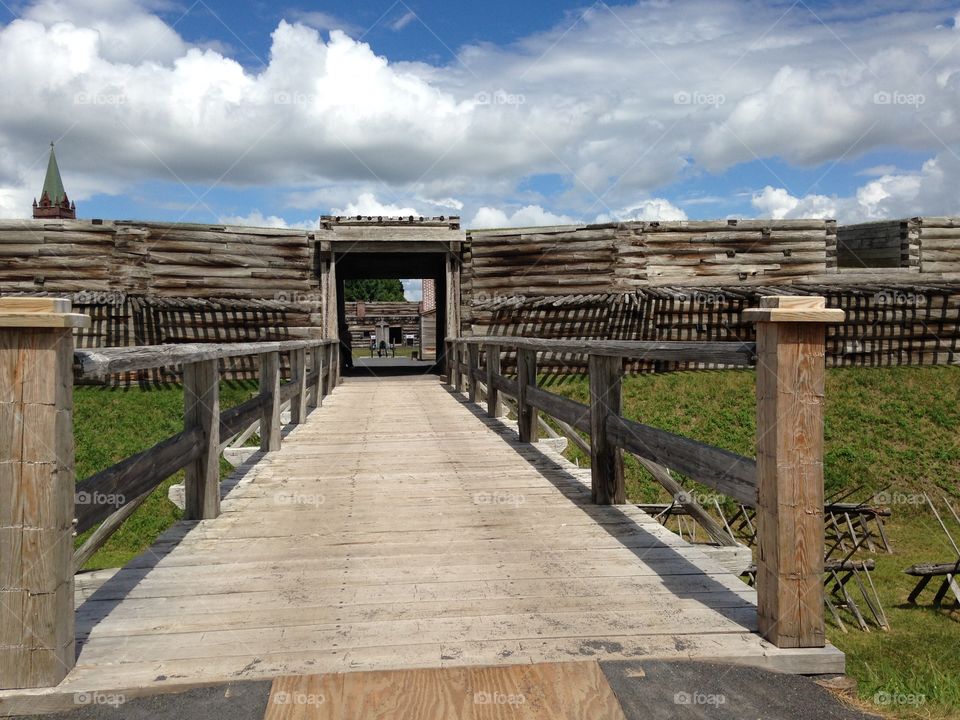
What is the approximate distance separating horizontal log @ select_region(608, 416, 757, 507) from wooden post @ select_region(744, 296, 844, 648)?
22 cm

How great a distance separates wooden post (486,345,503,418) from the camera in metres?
10.3

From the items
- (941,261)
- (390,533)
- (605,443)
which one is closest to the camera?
(390,533)

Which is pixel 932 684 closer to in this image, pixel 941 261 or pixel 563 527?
pixel 563 527

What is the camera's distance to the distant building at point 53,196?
82.7m

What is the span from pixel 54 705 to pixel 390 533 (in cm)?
235

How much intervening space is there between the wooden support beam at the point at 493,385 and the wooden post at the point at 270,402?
3.39 meters

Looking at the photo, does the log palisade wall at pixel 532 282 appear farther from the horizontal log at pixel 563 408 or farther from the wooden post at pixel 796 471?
the wooden post at pixel 796 471

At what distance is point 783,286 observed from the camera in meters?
20.6

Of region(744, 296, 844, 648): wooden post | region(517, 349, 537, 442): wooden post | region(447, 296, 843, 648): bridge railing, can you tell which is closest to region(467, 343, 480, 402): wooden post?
region(517, 349, 537, 442): wooden post

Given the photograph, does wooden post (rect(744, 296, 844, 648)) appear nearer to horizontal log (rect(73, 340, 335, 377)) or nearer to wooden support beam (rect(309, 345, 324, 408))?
horizontal log (rect(73, 340, 335, 377))

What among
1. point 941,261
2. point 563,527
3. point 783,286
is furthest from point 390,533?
point 941,261

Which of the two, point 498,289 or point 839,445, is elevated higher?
point 498,289

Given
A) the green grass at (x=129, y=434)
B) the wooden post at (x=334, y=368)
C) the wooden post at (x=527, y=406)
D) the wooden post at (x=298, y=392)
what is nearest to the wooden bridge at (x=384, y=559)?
the wooden post at (x=527, y=406)

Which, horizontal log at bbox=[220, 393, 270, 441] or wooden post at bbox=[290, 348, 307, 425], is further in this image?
wooden post at bbox=[290, 348, 307, 425]
